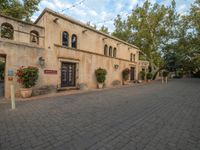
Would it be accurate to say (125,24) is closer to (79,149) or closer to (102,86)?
(102,86)

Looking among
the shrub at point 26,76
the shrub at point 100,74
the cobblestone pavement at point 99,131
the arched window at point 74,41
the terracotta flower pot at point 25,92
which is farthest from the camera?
the shrub at point 100,74

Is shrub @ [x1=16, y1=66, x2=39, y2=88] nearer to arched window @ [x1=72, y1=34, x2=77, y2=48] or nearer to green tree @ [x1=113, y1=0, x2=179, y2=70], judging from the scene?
arched window @ [x1=72, y1=34, x2=77, y2=48]

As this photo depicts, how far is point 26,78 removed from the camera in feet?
28.5

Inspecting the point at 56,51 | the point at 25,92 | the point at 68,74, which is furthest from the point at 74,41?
the point at 25,92

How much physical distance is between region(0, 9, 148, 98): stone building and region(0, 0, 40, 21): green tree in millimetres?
2214

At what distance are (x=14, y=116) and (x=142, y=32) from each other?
82.5 ft

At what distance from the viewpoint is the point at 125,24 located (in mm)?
30125

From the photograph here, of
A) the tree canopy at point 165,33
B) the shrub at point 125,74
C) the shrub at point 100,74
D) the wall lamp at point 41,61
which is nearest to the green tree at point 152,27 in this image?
the tree canopy at point 165,33

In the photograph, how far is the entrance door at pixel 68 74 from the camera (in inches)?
470

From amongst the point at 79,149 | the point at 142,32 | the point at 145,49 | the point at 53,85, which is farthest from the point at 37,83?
the point at 145,49

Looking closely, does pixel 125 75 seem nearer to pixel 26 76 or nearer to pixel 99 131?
pixel 26 76

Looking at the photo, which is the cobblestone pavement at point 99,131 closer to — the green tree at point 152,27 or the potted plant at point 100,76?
the potted plant at point 100,76

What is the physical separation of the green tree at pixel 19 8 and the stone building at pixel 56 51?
7.26 feet

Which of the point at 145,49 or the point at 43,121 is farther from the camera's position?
the point at 145,49
